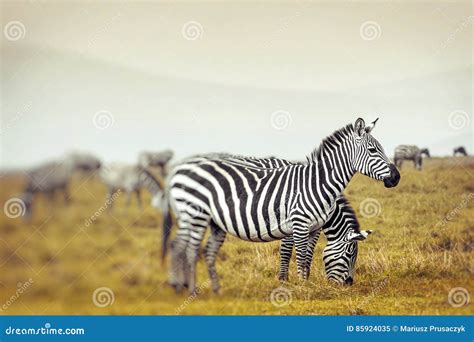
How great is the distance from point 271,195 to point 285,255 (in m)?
0.86

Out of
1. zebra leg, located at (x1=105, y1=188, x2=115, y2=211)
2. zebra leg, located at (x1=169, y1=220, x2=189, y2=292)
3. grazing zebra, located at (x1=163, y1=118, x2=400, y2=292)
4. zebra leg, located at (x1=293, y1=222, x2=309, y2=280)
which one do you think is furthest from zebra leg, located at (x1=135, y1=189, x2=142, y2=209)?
zebra leg, located at (x1=293, y1=222, x2=309, y2=280)

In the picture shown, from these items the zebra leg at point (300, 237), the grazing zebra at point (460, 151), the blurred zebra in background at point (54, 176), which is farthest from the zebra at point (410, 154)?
the blurred zebra in background at point (54, 176)

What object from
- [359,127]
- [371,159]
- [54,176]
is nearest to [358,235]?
→ [371,159]

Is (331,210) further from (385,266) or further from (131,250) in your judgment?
(131,250)

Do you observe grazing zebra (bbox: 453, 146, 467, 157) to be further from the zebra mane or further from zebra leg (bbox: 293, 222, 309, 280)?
zebra leg (bbox: 293, 222, 309, 280)

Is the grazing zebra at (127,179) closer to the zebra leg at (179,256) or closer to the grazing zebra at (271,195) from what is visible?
the grazing zebra at (271,195)

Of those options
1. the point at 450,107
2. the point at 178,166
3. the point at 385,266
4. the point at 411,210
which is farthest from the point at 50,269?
the point at 450,107

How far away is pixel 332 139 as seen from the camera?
9953 mm

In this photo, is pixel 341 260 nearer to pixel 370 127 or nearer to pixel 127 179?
pixel 370 127

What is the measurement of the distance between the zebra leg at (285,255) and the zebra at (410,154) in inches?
113

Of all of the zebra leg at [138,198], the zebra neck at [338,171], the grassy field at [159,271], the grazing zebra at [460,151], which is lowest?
the grassy field at [159,271]

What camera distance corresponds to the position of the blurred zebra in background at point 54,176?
10.6 metres

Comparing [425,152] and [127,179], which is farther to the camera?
[425,152]

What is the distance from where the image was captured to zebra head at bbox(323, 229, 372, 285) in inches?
400
